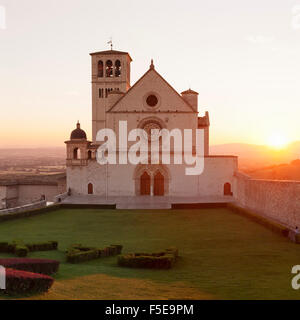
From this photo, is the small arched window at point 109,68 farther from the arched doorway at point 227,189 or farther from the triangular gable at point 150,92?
the arched doorway at point 227,189

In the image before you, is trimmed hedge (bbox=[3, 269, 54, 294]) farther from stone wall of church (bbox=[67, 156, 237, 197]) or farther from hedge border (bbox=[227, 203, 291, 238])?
Result: stone wall of church (bbox=[67, 156, 237, 197])

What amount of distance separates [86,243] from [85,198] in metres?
22.8

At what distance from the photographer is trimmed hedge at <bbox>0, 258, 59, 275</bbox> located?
1287cm

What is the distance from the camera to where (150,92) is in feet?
153

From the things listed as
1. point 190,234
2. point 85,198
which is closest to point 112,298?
point 190,234

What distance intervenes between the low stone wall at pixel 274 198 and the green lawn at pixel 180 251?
205 cm

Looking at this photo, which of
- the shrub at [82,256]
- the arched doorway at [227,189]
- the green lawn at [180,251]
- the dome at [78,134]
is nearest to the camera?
the green lawn at [180,251]

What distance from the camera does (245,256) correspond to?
746 inches

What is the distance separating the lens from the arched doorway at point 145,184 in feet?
154

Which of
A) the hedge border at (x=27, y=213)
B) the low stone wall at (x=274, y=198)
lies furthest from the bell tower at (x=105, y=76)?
Result: the low stone wall at (x=274, y=198)

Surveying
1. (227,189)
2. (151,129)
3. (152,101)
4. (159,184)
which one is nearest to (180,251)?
(159,184)

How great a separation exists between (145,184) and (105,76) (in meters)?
17.4
